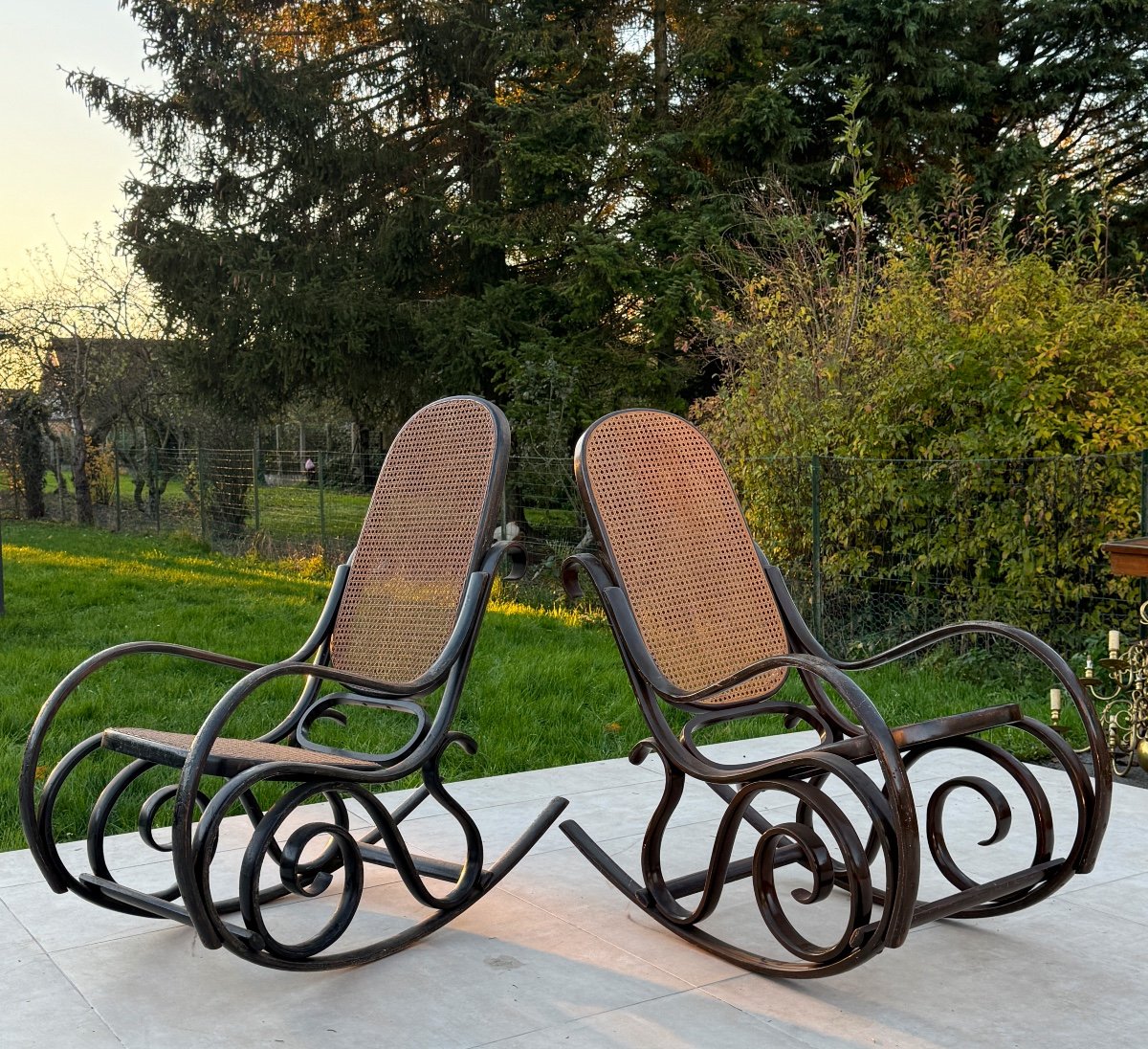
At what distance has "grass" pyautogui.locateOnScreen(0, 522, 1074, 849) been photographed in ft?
15.4

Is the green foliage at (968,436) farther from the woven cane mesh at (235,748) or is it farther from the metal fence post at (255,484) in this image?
the metal fence post at (255,484)

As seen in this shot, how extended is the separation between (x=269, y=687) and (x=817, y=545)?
120 inches

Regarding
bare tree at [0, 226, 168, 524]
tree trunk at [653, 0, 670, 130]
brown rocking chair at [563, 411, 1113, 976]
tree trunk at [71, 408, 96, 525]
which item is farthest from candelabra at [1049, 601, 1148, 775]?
tree trunk at [71, 408, 96, 525]

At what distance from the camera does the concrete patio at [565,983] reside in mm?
2230

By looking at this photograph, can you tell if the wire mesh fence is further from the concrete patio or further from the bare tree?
the bare tree

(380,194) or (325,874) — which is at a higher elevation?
(380,194)

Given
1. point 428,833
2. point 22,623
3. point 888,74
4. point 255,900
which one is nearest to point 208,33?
point 888,74

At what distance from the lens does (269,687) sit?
5645 mm

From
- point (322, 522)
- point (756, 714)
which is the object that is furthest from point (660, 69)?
point (756, 714)

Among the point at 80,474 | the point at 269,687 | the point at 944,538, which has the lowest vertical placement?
the point at 269,687

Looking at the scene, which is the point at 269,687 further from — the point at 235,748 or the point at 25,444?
the point at 25,444

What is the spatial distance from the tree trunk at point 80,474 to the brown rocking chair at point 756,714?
16.1 m

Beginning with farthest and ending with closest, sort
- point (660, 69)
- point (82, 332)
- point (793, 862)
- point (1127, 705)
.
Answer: point (82, 332), point (660, 69), point (1127, 705), point (793, 862)

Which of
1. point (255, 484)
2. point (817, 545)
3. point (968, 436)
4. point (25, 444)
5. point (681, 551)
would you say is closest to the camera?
point (681, 551)
